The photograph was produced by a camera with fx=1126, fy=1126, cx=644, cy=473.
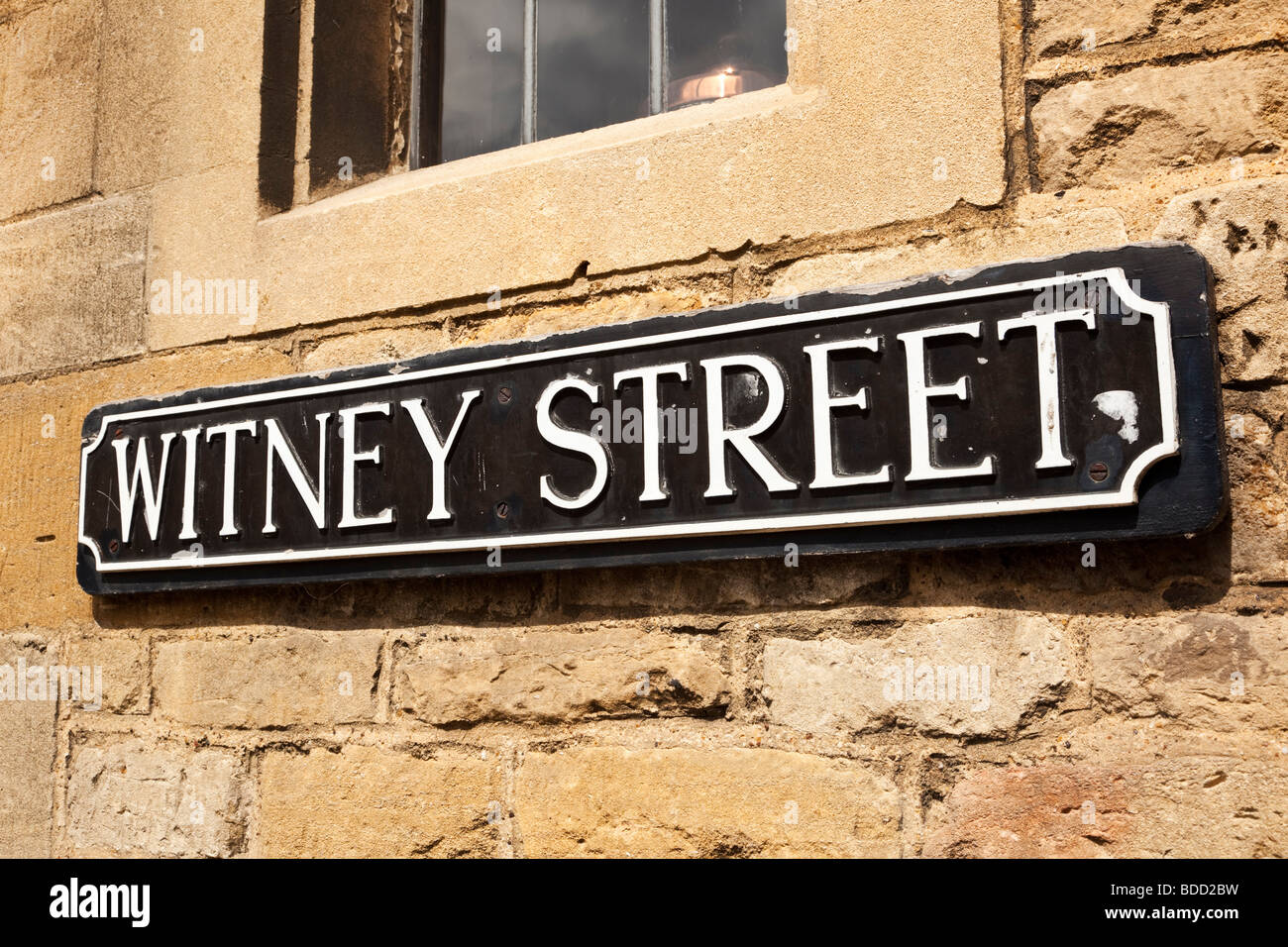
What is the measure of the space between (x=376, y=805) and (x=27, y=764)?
0.93 m

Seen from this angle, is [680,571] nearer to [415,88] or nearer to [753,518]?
[753,518]

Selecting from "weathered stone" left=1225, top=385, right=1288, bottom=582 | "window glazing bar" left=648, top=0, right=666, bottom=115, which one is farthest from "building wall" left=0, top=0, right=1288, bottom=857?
"window glazing bar" left=648, top=0, right=666, bottom=115

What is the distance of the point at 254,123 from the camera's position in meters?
2.28

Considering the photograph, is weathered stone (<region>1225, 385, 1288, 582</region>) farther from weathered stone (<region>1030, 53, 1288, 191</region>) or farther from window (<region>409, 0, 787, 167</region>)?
window (<region>409, 0, 787, 167</region>)

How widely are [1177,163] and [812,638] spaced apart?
812 millimetres

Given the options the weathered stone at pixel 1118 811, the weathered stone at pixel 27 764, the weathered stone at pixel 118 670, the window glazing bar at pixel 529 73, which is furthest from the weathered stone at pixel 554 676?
the window glazing bar at pixel 529 73

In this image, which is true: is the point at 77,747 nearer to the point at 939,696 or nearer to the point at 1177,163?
the point at 939,696

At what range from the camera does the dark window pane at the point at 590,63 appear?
215 cm

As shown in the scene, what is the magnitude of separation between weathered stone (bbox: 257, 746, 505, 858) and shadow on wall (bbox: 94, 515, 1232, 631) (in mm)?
240

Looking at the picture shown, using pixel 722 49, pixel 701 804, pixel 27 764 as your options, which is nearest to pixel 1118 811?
pixel 701 804

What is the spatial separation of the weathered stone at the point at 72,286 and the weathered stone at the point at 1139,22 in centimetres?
183

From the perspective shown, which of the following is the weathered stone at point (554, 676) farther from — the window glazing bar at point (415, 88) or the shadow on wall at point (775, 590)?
the window glazing bar at point (415, 88)

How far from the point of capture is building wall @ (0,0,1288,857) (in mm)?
1428

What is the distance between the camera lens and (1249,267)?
142 centimetres
